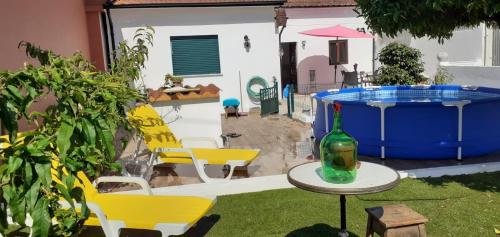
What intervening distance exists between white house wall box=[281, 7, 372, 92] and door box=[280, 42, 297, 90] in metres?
0.52

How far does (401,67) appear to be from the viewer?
618 inches

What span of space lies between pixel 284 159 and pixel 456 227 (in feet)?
11.7

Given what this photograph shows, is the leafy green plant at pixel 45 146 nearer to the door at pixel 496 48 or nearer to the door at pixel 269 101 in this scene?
the door at pixel 269 101

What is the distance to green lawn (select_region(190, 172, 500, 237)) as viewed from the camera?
475 cm

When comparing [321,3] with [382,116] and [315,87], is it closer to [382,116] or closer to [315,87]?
[315,87]

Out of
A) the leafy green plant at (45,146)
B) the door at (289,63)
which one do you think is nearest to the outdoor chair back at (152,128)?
the leafy green plant at (45,146)

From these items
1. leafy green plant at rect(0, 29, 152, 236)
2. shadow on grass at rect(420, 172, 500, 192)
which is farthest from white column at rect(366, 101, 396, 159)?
leafy green plant at rect(0, 29, 152, 236)

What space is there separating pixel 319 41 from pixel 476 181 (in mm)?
15398

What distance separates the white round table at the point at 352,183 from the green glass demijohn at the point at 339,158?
0.07 metres

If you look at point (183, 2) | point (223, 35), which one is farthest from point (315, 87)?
point (183, 2)

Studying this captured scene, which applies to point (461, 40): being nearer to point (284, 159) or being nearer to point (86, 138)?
point (284, 159)

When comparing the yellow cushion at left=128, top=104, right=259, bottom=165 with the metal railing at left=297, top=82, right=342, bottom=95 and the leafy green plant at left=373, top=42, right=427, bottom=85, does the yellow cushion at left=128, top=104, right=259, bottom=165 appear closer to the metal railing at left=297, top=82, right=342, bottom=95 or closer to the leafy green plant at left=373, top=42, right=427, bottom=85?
the leafy green plant at left=373, top=42, right=427, bottom=85

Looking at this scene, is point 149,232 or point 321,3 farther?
point 321,3

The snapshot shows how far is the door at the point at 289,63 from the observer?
837 inches
